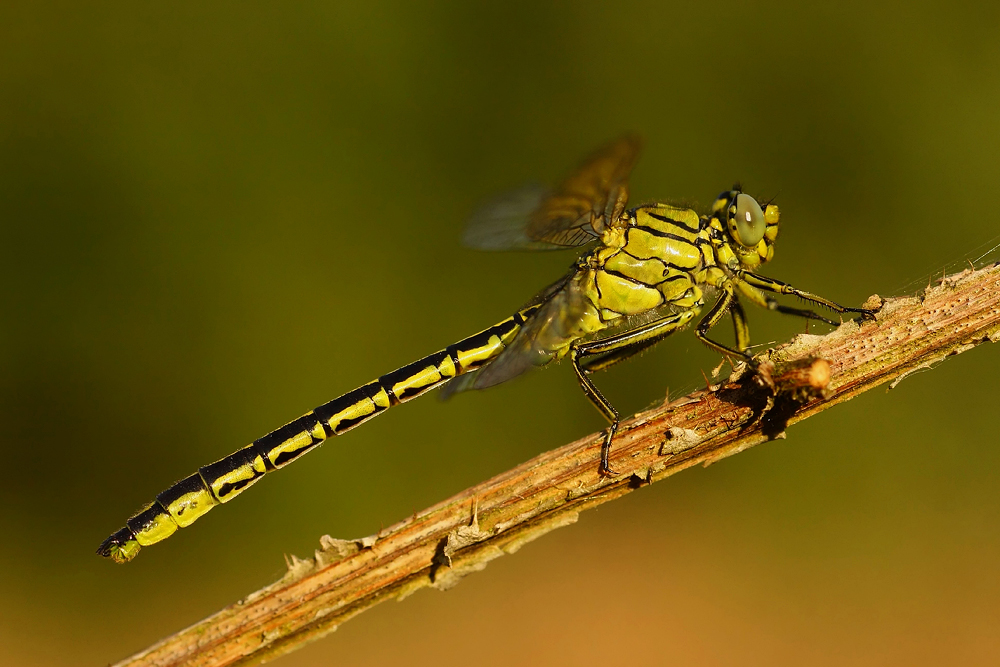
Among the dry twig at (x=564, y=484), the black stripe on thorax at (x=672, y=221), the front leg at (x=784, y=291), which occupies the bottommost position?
the dry twig at (x=564, y=484)

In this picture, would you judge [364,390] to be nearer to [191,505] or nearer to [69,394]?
[191,505]

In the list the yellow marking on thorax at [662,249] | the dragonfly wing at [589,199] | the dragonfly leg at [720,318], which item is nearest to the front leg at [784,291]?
the dragonfly leg at [720,318]

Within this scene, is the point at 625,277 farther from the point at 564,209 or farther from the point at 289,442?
→ the point at 289,442

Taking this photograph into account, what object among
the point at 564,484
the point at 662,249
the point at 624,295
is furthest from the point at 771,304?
the point at 564,484

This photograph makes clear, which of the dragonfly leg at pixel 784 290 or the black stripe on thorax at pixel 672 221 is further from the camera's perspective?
the black stripe on thorax at pixel 672 221

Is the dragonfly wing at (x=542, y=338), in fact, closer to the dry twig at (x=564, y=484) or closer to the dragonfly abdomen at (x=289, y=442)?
the dragonfly abdomen at (x=289, y=442)

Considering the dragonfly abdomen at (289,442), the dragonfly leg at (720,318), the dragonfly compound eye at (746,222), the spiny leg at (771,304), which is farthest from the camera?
the dragonfly compound eye at (746,222)

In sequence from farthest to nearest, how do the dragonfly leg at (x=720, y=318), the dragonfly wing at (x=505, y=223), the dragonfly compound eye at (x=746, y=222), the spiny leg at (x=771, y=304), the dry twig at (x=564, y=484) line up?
the dragonfly wing at (x=505, y=223)
the dragonfly compound eye at (x=746, y=222)
the dragonfly leg at (x=720, y=318)
the spiny leg at (x=771, y=304)
the dry twig at (x=564, y=484)

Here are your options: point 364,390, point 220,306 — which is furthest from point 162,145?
point 364,390
